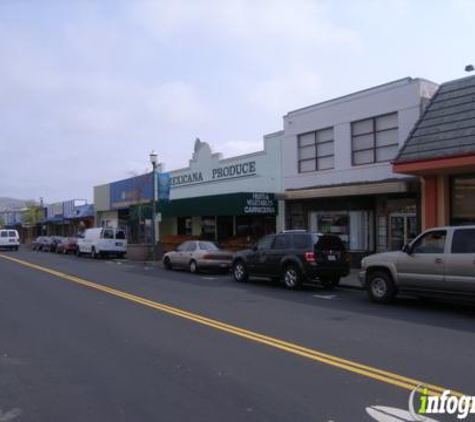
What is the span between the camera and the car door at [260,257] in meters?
16.5

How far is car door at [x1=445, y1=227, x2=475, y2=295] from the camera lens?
10.6 metres

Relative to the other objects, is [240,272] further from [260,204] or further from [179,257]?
[260,204]

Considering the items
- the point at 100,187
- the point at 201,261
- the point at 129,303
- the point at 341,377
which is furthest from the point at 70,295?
the point at 100,187

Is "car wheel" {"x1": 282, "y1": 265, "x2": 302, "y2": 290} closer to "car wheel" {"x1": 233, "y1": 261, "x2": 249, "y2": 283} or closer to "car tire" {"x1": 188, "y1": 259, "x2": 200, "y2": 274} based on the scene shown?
"car wheel" {"x1": 233, "y1": 261, "x2": 249, "y2": 283}

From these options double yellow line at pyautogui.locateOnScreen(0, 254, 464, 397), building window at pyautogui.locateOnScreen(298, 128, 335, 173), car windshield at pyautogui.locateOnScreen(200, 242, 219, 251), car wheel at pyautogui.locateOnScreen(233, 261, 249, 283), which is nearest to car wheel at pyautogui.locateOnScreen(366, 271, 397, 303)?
double yellow line at pyautogui.locateOnScreen(0, 254, 464, 397)

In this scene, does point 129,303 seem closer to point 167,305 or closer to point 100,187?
point 167,305

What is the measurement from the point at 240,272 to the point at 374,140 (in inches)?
293

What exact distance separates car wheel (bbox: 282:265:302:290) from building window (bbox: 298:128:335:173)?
751 centimetres

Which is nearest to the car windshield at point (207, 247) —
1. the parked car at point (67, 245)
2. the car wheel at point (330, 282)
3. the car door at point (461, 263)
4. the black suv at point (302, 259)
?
the black suv at point (302, 259)

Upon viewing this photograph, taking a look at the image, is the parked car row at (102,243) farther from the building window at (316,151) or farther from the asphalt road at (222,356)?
the asphalt road at (222,356)

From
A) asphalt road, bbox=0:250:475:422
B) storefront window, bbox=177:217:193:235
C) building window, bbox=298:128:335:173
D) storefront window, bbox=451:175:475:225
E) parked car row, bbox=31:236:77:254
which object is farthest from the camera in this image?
parked car row, bbox=31:236:77:254

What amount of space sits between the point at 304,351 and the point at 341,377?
51.3 inches

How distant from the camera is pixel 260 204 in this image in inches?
909

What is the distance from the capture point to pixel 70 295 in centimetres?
1359
